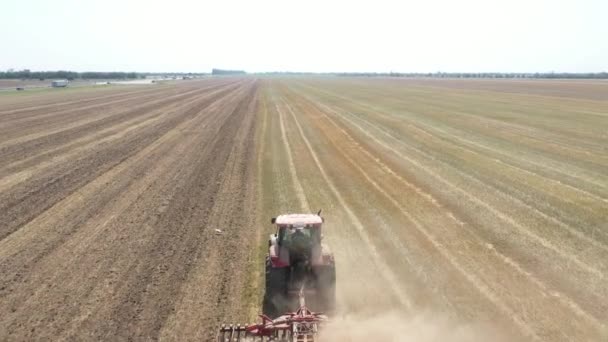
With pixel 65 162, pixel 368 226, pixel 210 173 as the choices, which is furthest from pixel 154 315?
pixel 65 162

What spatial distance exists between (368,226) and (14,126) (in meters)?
31.3

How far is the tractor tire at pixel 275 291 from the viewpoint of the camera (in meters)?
9.02

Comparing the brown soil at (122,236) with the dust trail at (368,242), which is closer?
the brown soil at (122,236)

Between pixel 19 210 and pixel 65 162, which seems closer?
pixel 19 210

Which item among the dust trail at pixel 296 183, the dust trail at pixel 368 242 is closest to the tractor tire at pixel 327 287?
the dust trail at pixel 368 242

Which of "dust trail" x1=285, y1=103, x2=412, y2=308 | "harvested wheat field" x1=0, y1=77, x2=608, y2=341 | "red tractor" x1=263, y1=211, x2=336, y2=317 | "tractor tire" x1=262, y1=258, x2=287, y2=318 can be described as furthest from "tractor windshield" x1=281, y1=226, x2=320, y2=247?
"dust trail" x1=285, y1=103, x2=412, y2=308

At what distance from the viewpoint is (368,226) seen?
14.1 metres

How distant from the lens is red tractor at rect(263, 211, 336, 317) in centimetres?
902

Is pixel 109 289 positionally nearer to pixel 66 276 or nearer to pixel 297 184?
pixel 66 276

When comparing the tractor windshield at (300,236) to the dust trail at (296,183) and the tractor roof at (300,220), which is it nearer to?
the tractor roof at (300,220)

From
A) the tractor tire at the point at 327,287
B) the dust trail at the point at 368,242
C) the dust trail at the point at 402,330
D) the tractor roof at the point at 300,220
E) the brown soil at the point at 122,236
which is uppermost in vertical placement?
the tractor roof at the point at 300,220

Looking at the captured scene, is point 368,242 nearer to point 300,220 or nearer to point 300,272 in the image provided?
point 300,220

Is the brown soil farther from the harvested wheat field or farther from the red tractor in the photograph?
the red tractor

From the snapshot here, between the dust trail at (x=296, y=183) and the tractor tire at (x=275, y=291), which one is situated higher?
the tractor tire at (x=275, y=291)
